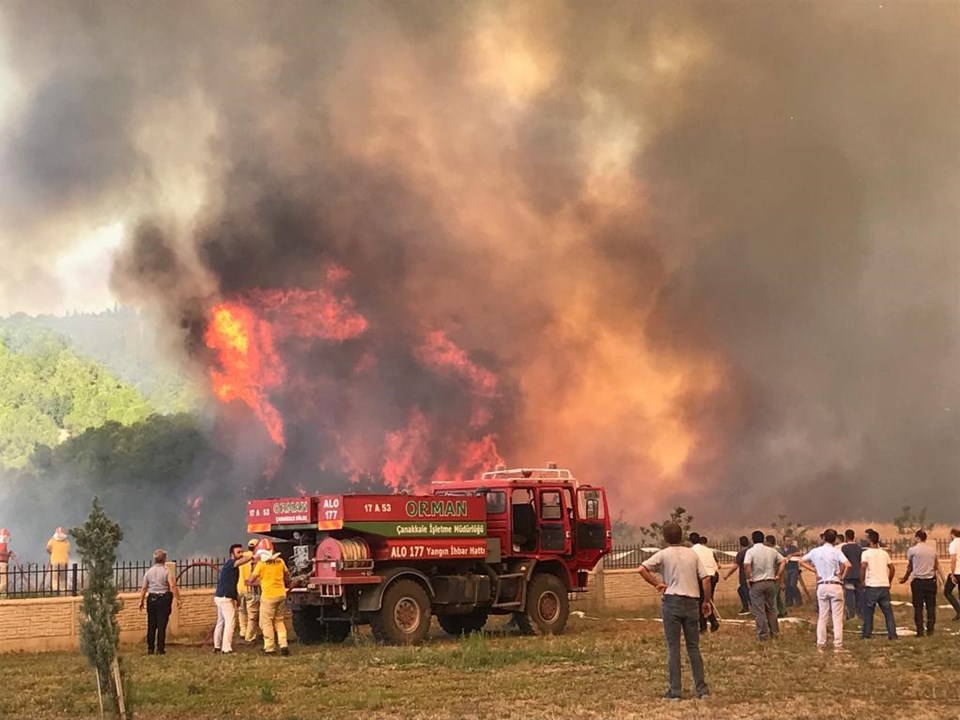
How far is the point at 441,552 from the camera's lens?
19.5 metres

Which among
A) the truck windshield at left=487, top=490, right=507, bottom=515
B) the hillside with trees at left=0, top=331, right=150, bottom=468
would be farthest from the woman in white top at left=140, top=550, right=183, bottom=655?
the hillside with trees at left=0, top=331, right=150, bottom=468

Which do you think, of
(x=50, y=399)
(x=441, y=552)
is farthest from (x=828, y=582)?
(x=50, y=399)

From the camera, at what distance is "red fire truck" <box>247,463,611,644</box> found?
61.5 feet

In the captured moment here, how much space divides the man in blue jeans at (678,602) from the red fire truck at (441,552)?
746 centimetres

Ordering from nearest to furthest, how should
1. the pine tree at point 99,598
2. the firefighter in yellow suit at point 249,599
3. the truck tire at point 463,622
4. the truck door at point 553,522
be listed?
the pine tree at point 99,598
the firefighter in yellow suit at point 249,599
the truck door at point 553,522
the truck tire at point 463,622

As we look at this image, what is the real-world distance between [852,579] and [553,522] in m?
5.59

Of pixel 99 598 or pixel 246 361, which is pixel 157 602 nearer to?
pixel 99 598

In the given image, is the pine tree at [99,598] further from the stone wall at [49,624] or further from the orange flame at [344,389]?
the orange flame at [344,389]

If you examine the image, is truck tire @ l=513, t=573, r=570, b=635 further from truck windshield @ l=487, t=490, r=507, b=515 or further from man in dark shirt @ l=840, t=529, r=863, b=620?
man in dark shirt @ l=840, t=529, r=863, b=620

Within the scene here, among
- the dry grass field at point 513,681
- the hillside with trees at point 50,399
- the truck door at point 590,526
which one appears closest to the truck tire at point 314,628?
the dry grass field at point 513,681

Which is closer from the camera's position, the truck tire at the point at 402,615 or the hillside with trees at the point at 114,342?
the truck tire at the point at 402,615

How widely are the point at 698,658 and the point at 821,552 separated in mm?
5152

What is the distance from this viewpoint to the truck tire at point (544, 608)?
20.5 meters

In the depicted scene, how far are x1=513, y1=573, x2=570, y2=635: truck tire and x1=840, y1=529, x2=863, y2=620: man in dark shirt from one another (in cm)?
495
